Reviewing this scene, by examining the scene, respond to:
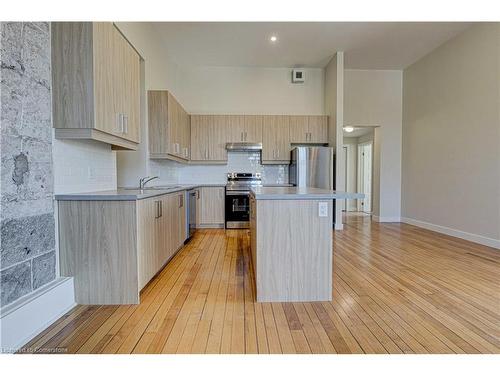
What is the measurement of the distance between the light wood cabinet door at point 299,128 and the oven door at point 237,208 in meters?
1.54

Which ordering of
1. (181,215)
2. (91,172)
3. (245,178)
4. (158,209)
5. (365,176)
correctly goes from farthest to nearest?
(365,176) < (245,178) < (181,215) < (158,209) < (91,172)

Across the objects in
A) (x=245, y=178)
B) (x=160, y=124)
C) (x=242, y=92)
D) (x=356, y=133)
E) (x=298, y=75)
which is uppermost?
(x=298, y=75)

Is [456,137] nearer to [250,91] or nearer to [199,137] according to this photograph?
[250,91]

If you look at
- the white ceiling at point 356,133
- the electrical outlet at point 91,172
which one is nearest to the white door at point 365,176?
the white ceiling at point 356,133

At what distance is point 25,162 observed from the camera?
167cm

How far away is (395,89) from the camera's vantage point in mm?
5746

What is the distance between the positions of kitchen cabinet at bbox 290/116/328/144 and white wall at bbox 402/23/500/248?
6.11ft

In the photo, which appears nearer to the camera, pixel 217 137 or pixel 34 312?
pixel 34 312

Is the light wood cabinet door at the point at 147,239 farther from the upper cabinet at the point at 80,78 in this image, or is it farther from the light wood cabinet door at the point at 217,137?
the light wood cabinet door at the point at 217,137

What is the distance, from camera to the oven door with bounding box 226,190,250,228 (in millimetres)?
5141

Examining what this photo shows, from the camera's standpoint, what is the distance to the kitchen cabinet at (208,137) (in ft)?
17.4

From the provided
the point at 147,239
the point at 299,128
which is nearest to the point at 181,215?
the point at 147,239

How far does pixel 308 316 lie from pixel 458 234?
3.80 m

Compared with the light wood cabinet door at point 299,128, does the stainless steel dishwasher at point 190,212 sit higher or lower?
lower
